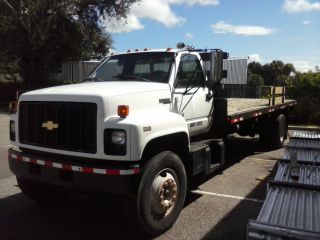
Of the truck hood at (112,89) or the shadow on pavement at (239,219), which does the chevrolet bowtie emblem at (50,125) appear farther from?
the shadow on pavement at (239,219)

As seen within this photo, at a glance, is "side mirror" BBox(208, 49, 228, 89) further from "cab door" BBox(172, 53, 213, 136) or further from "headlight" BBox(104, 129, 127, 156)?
"headlight" BBox(104, 129, 127, 156)

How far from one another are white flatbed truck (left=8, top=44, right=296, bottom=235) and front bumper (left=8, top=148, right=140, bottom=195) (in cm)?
1

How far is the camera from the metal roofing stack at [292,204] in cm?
285

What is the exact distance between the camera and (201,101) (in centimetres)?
641

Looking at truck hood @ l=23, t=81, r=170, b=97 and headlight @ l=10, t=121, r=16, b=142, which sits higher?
truck hood @ l=23, t=81, r=170, b=97

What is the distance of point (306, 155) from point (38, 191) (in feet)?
12.5

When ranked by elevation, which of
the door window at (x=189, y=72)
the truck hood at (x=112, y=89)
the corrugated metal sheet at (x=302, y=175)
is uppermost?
the door window at (x=189, y=72)

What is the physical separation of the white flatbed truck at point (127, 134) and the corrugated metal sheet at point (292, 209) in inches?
55.4

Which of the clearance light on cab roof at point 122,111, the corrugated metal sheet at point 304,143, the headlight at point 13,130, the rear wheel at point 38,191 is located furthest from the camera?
the corrugated metal sheet at point 304,143

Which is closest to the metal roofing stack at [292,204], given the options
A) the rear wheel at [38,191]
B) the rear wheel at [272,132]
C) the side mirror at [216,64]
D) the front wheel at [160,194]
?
the front wheel at [160,194]

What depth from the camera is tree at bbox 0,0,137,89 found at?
24344mm

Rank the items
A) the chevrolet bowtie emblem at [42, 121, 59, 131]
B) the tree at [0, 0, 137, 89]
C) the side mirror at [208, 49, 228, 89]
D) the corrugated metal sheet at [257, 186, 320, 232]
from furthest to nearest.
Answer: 1. the tree at [0, 0, 137, 89]
2. the side mirror at [208, 49, 228, 89]
3. the chevrolet bowtie emblem at [42, 121, 59, 131]
4. the corrugated metal sheet at [257, 186, 320, 232]

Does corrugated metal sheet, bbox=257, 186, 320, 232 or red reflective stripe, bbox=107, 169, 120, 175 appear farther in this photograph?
red reflective stripe, bbox=107, 169, 120, 175

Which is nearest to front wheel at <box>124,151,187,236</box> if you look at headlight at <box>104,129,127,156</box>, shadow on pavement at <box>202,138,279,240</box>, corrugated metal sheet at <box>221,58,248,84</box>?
headlight at <box>104,129,127,156</box>
